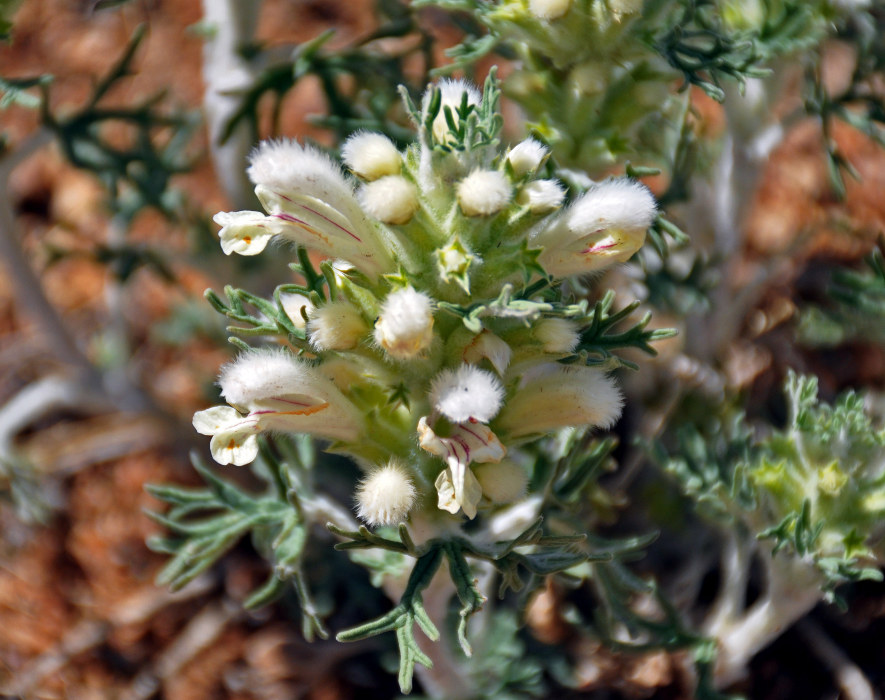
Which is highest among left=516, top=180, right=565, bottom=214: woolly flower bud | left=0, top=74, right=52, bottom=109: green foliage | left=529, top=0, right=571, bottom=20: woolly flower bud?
left=529, top=0, right=571, bottom=20: woolly flower bud

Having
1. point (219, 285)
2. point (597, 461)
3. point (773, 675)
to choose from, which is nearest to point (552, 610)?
point (773, 675)

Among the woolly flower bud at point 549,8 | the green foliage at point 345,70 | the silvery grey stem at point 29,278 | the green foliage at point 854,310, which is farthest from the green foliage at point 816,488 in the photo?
the silvery grey stem at point 29,278

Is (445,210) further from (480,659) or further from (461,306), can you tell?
(480,659)

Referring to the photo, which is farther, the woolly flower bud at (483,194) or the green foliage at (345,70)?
the green foliage at (345,70)

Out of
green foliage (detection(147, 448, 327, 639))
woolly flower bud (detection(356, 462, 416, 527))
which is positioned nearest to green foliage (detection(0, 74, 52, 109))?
green foliage (detection(147, 448, 327, 639))

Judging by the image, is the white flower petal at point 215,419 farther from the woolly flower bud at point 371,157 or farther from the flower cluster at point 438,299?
the woolly flower bud at point 371,157

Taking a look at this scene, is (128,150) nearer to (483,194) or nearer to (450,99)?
(450,99)

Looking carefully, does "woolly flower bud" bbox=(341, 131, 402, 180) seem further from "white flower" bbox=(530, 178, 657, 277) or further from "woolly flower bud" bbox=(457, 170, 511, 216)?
"white flower" bbox=(530, 178, 657, 277)
